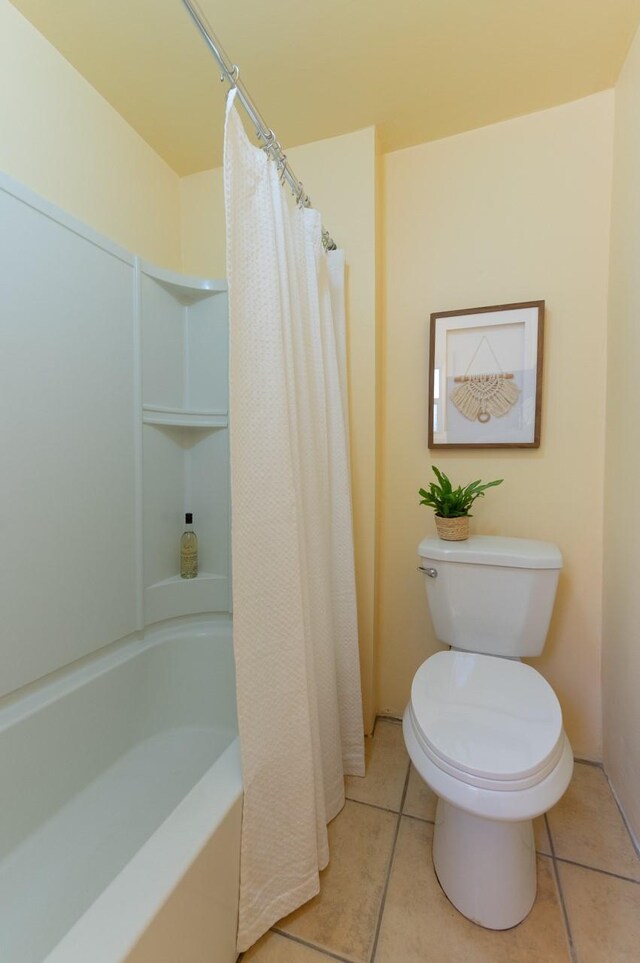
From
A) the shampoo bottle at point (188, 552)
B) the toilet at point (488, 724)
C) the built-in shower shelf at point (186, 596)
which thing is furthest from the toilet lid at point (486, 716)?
the shampoo bottle at point (188, 552)

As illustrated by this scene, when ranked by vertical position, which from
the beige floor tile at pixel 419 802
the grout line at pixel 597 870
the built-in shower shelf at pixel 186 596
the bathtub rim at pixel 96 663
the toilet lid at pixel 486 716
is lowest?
Answer: the grout line at pixel 597 870

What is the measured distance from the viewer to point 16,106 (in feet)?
3.44

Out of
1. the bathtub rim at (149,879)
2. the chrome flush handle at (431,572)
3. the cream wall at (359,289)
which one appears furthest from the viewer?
the cream wall at (359,289)

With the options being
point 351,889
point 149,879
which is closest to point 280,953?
point 351,889

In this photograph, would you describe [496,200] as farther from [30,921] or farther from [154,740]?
[30,921]

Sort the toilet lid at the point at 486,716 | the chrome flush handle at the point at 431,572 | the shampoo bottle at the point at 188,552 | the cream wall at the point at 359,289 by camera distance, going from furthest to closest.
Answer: the shampoo bottle at the point at 188,552 < the cream wall at the point at 359,289 < the chrome flush handle at the point at 431,572 < the toilet lid at the point at 486,716

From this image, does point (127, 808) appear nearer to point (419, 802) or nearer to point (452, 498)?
point (419, 802)

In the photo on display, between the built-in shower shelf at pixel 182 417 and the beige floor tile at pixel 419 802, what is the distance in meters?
1.41

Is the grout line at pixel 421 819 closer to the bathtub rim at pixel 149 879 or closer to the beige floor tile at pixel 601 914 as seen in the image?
the beige floor tile at pixel 601 914

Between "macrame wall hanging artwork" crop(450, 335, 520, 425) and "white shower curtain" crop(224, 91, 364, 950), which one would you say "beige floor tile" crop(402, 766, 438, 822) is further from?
"macrame wall hanging artwork" crop(450, 335, 520, 425)

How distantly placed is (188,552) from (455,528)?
103cm

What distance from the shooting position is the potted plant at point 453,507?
1.30m

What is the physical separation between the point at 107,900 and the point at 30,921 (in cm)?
46

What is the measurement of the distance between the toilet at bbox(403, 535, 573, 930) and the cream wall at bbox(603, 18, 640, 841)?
20cm
